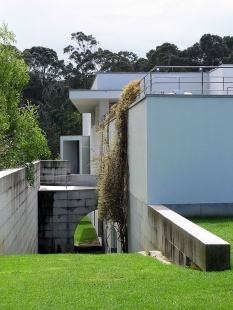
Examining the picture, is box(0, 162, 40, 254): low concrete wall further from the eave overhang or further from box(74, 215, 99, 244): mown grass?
box(74, 215, 99, 244): mown grass

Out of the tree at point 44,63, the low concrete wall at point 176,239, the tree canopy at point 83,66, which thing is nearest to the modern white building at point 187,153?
the low concrete wall at point 176,239

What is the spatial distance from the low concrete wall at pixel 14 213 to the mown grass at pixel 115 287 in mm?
Answer: 3655

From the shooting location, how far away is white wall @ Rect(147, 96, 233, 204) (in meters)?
11.4

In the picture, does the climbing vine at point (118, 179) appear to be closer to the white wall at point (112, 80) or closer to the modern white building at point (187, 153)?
the modern white building at point (187, 153)

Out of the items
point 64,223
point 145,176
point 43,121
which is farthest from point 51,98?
point 145,176

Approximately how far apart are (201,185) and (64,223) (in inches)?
444

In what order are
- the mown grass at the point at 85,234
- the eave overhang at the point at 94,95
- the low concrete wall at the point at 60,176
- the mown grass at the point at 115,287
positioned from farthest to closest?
the mown grass at the point at 85,234
the low concrete wall at the point at 60,176
the eave overhang at the point at 94,95
the mown grass at the point at 115,287

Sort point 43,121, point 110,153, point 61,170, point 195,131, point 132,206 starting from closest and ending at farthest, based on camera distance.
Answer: point 195,131
point 132,206
point 110,153
point 61,170
point 43,121

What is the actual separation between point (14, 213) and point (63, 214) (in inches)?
346

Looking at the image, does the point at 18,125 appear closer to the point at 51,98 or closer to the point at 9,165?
the point at 9,165

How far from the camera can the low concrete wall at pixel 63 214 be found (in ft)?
71.6

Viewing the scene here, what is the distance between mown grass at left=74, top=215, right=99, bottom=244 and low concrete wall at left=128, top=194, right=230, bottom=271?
13.9 meters

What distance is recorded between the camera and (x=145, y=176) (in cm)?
1164

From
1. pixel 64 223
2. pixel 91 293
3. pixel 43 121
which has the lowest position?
pixel 64 223
